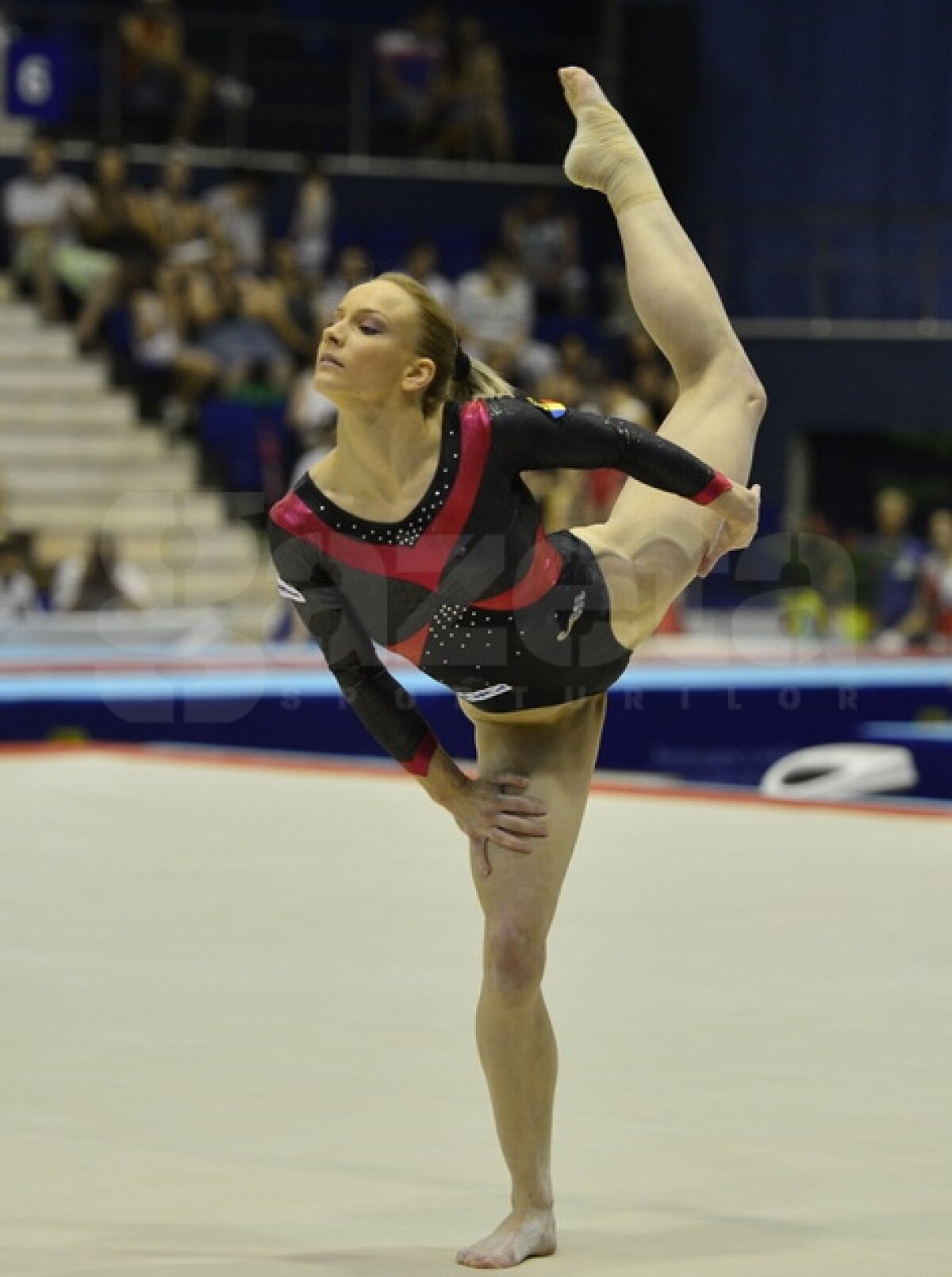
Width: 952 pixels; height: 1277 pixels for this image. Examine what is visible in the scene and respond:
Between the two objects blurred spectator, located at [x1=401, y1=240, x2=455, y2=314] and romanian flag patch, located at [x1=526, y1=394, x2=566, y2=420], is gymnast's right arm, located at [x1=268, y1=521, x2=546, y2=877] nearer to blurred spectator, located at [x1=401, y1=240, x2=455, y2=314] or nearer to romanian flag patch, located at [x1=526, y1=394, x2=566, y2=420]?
romanian flag patch, located at [x1=526, y1=394, x2=566, y2=420]

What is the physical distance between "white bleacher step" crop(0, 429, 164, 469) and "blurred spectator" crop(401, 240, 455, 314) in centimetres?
175

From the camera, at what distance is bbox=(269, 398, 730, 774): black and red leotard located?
3219mm

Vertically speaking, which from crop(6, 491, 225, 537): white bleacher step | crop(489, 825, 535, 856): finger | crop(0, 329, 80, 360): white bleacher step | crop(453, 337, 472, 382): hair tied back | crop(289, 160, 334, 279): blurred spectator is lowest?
crop(6, 491, 225, 537): white bleacher step

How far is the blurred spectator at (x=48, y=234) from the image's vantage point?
1273 centimetres

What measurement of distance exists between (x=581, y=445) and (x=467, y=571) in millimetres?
244

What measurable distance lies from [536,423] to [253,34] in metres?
12.2

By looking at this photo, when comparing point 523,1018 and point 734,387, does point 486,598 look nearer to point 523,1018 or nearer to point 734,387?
point 523,1018

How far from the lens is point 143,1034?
13.9ft

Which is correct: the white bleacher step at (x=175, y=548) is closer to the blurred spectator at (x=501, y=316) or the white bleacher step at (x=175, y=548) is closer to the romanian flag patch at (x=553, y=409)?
the blurred spectator at (x=501, y=316)

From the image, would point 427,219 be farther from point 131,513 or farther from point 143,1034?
point 143,1034

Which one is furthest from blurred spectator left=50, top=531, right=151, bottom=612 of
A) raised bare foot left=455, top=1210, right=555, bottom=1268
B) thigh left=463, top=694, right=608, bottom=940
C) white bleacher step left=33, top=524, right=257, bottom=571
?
raised bare foot left=455, top=1210, right=555, bottom=1268

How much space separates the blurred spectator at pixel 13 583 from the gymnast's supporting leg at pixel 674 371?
272 inches

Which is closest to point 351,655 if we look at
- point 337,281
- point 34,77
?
point 337,281

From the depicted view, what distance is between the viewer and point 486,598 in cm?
327
